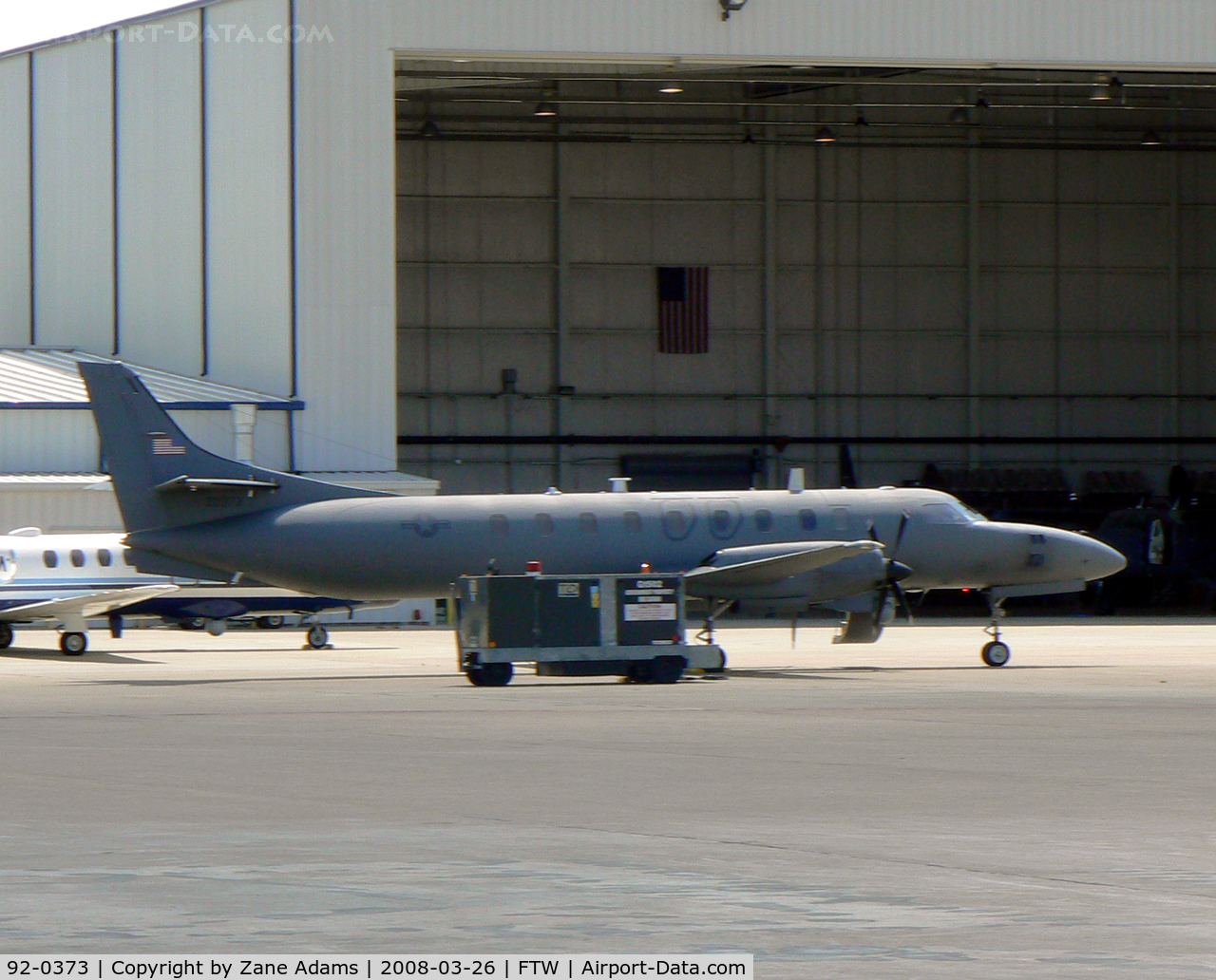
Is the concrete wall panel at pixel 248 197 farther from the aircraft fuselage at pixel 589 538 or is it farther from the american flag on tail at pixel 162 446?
the aircraft fuselage at pixel 589 538

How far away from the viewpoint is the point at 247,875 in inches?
372

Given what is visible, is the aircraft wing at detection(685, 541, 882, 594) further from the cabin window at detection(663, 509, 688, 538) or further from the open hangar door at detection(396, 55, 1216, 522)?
the open hangar door at detection(396, 55, 1216, 522)

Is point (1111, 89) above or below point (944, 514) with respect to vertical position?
above

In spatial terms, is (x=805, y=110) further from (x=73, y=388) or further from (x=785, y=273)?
(x=73, y=388)

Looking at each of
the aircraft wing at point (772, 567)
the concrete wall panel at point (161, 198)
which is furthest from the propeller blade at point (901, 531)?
the concrete wall panel at point (161, 198)

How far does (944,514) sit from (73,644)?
17.3 m

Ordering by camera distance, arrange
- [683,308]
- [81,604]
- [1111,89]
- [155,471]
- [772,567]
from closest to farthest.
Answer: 1. [772,567]
2. [155,471]
3. [81,604]
4. [1111,89]
5. [683,308]

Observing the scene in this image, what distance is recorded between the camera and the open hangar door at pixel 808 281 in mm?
61625

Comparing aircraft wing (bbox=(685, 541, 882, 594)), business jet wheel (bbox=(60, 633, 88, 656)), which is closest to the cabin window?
aircraft wing (bbox=(685, 541, 882, 594))

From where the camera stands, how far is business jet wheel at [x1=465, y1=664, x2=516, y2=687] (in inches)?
1017

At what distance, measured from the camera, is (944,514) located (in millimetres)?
31375

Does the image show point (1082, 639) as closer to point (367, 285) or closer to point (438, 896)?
point (367, 285)

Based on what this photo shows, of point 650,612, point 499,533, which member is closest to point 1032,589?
point 650,612

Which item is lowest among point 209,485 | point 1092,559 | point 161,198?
point 1092,559
